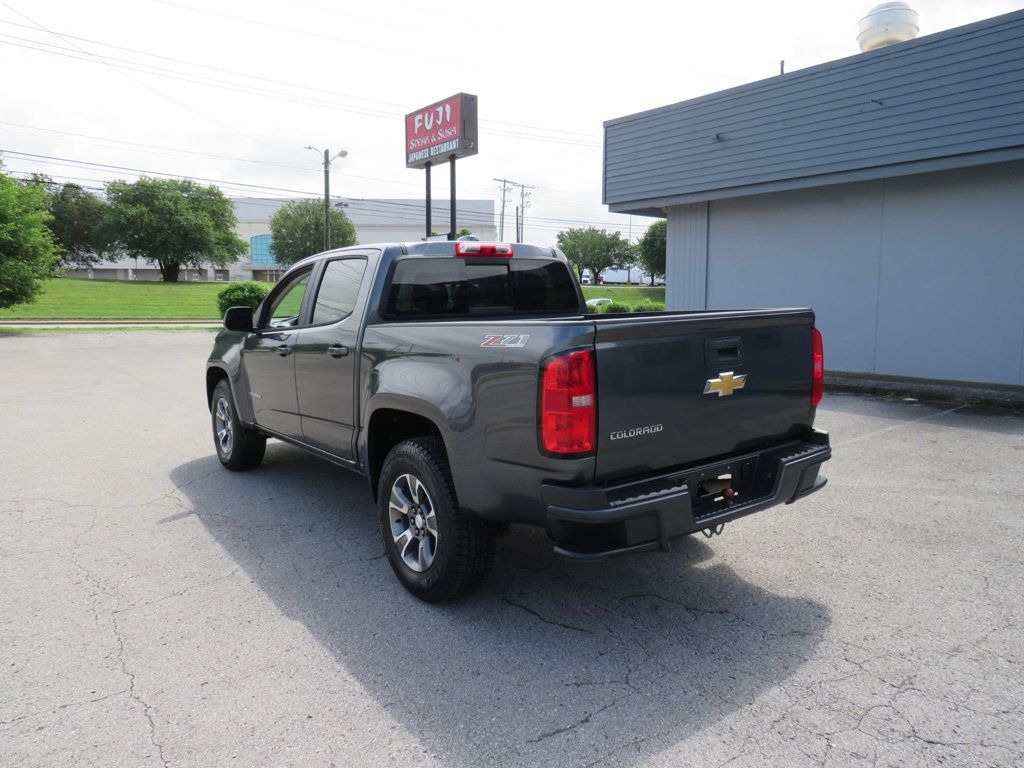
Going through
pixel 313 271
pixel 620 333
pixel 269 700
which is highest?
pixel 313 271

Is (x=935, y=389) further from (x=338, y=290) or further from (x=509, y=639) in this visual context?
(x=509, y=639)

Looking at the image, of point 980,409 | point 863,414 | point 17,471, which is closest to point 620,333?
point 17,471

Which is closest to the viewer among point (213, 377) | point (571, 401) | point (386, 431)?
point (571, 401)

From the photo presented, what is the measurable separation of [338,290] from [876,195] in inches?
392

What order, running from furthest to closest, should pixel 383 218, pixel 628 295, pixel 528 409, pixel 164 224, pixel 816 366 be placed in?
pixel 383 218 < pixel 164 224 < pixel 628 295 < pixel 816 366 < pixel 528 409

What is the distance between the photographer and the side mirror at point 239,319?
18.5 feet

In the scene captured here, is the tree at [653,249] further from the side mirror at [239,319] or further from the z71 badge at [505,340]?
the z71 badge at [505,340]

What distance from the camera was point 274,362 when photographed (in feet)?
17.5

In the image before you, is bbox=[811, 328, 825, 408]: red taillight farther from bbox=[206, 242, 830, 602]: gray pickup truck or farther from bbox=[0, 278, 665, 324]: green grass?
bbox=[0, 278, 665, 324]: green grass

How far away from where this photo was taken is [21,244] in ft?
70.6

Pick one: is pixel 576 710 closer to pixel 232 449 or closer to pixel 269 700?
pixel 269 700

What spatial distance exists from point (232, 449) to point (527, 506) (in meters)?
4.04

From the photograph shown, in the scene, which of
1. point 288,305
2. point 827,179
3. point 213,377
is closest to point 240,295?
point 213,377

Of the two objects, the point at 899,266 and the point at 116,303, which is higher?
the point at 899,266
